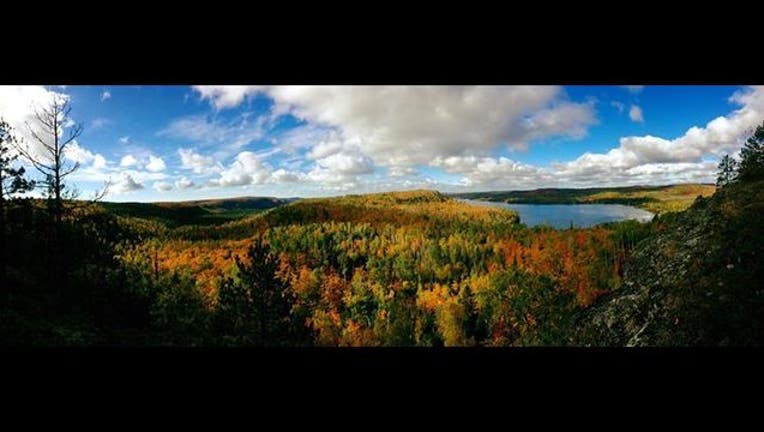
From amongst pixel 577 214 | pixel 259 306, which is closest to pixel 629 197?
Result: pixel 577 214

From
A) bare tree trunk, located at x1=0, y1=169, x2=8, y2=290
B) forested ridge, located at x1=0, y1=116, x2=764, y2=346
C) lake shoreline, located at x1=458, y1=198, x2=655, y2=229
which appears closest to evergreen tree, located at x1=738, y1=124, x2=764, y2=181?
forested ridge, located at x1=0, y1=116, x2=764, y2=346

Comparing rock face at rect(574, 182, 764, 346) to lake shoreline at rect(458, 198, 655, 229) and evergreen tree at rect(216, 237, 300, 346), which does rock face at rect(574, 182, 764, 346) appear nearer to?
evergreen tree at rect(216, 237, 300, 346)

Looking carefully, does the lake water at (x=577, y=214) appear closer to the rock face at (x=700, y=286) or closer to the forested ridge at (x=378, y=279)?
the forested ridge at (x=378, y=279)

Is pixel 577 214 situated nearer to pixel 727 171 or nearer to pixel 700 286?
pixel 727 171

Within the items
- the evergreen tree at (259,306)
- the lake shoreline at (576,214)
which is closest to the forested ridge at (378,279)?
the evergreen tree at (259,306)

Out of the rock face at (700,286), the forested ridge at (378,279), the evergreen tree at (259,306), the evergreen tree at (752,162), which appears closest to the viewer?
the forested ridge at (378,279)
